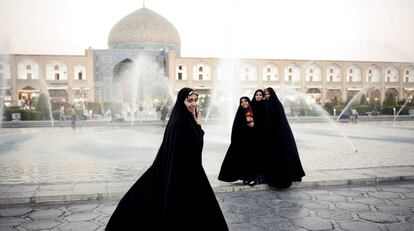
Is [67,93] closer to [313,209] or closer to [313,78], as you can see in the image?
[313,78]

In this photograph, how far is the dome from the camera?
3994cm

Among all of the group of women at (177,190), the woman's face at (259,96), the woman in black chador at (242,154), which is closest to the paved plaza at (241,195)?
the woman in black chador at (242,154)

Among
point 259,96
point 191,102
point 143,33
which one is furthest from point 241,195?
point 143,33

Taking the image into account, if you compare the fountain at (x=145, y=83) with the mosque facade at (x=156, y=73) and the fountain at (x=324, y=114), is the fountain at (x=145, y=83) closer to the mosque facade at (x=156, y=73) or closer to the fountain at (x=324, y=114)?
the mosque facade at (x=156, y=73)

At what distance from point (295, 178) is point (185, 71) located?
111 feet

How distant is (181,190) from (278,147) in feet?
6.58

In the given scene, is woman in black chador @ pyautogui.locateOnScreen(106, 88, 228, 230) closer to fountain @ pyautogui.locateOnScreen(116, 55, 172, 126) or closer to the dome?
fountain @ pyautogui.locateOnScreen(116, 55, 172, 126)

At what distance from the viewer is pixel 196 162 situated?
2.68 m

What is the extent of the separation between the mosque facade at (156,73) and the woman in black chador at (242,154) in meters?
29.0

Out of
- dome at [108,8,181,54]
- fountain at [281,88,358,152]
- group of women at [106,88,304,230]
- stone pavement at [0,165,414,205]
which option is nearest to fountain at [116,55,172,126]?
dome at [108,8,181,54]

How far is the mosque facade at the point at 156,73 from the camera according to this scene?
116ft

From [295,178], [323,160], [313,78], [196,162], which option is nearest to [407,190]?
[295,178]

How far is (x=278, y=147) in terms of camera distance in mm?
4375

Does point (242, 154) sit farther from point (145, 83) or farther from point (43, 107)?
point (145, 83)
